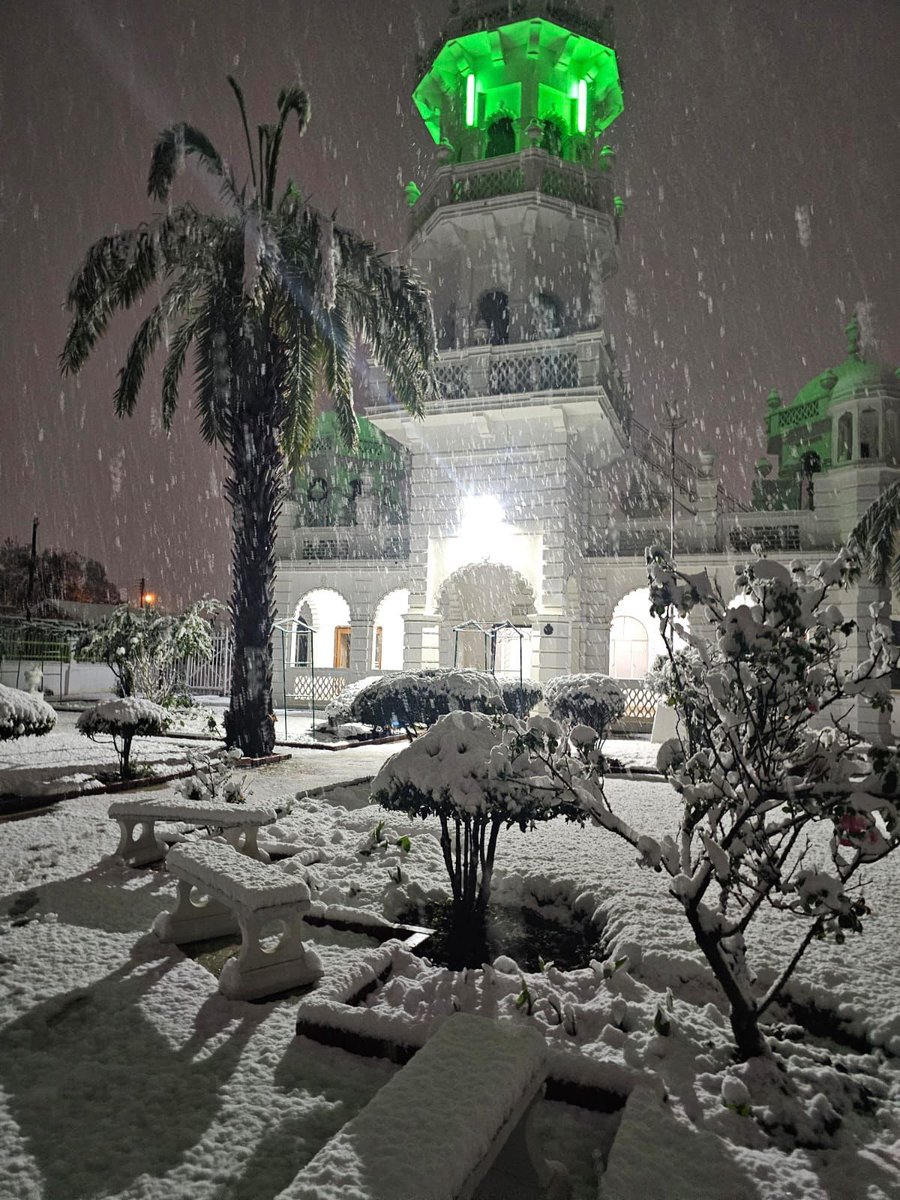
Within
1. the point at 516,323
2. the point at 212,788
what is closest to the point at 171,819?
the point at 212,788

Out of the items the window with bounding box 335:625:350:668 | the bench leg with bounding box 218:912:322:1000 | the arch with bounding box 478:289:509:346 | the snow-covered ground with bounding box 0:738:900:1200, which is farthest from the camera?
the window with bounding box 335:625:350:668

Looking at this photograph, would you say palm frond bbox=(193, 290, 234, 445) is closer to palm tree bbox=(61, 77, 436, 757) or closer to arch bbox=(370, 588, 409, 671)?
palm tree bbox=(61, 77, 436, 757)

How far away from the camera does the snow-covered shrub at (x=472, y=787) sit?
371cm

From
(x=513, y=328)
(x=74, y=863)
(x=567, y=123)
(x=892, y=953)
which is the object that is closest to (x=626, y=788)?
(x=892, y=953)

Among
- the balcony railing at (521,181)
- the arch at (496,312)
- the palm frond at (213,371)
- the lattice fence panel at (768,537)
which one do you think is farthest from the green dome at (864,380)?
the palm frond at (213,371)

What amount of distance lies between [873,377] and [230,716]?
17917mm

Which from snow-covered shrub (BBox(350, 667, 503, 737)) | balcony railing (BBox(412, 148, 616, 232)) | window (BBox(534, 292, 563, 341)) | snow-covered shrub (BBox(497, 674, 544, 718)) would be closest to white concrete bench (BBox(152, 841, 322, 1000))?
snow-covered shrub (BBox(350, 667, 503, 737))

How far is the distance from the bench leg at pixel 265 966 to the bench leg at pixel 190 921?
73cm

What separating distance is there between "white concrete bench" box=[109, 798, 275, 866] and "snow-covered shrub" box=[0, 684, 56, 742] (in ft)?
9.97

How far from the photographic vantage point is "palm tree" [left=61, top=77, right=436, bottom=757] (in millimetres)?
10367

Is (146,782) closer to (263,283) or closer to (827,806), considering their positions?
(263,283)

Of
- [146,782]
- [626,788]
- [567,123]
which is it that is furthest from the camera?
[567,123]

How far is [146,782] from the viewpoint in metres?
8.62

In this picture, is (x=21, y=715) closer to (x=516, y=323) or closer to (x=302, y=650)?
(x=302, y=650)
